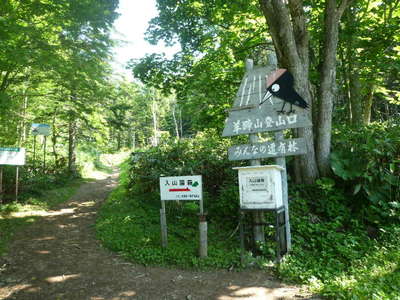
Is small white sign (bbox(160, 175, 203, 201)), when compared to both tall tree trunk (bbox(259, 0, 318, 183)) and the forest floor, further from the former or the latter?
tall tree trunk (bbox(259, 0, 318, 183))

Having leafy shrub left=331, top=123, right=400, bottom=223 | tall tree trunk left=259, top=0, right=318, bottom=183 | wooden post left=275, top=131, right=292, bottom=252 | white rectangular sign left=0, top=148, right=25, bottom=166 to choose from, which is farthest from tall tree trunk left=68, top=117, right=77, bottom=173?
leafy shrub left=331, top=123, right=400, bottom=223

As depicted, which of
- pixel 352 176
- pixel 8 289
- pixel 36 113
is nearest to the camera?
pixel 8 289

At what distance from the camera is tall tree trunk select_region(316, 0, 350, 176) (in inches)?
252

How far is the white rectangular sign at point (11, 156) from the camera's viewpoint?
7.94 meters

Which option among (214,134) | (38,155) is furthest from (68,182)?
(214,134)

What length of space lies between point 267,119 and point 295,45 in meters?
2.11

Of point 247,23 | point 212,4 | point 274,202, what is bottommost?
point 274,202

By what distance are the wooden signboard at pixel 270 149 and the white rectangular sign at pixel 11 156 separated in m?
6.59

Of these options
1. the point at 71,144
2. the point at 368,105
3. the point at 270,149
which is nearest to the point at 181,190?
the point at 270,149

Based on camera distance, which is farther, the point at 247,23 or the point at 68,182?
the point at 68,182

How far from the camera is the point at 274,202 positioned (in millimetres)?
4523

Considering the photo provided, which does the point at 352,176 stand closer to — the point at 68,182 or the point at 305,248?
the point at 305,248

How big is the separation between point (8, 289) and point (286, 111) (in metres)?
5.03

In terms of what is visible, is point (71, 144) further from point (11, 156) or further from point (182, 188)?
point (182, 188)
